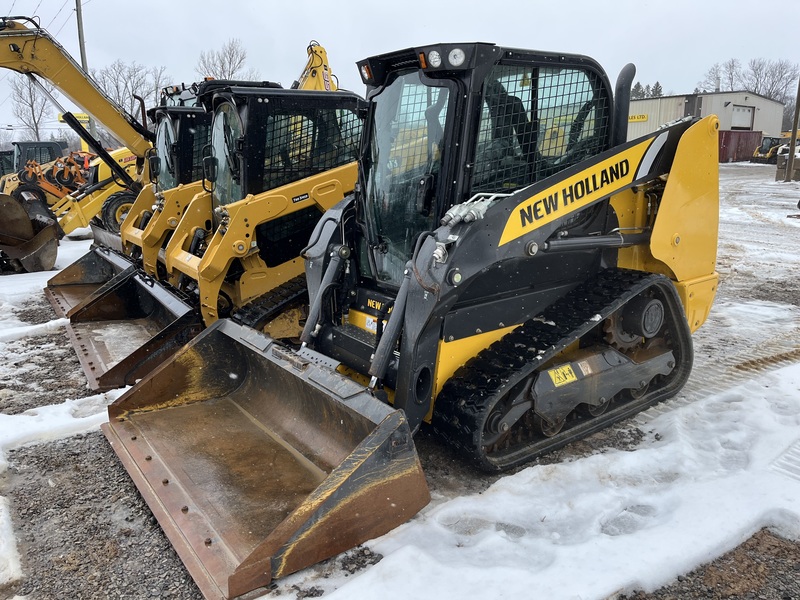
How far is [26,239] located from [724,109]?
4519 centimetres

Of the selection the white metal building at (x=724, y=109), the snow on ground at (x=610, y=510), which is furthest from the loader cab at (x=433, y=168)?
the white metal building at (x=724, y=109)

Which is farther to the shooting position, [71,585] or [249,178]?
[249,178]

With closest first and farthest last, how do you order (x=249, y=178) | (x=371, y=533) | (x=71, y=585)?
(x=71, y=585), (x=371, y=533), (x=249, y=178)

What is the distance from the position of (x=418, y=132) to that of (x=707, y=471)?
2376mm

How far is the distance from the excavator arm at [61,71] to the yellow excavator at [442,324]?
8209mm

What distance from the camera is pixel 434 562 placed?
2.71 m

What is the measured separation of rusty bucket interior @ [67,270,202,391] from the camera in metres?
4.95

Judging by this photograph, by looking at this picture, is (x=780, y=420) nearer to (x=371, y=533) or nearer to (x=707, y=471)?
(x=707, y=471)

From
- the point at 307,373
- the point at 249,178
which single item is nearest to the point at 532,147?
the point at 307,373

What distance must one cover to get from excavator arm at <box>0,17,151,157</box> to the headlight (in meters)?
9.11

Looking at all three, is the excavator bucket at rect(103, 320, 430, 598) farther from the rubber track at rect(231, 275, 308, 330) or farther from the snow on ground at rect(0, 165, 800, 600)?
the rubber track at rect(231, 275, 308, 330)

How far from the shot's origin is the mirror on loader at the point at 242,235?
548 cm

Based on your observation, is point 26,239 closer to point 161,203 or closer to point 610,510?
point 161,203

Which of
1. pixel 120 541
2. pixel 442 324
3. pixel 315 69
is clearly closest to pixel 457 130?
pixel 442 324
